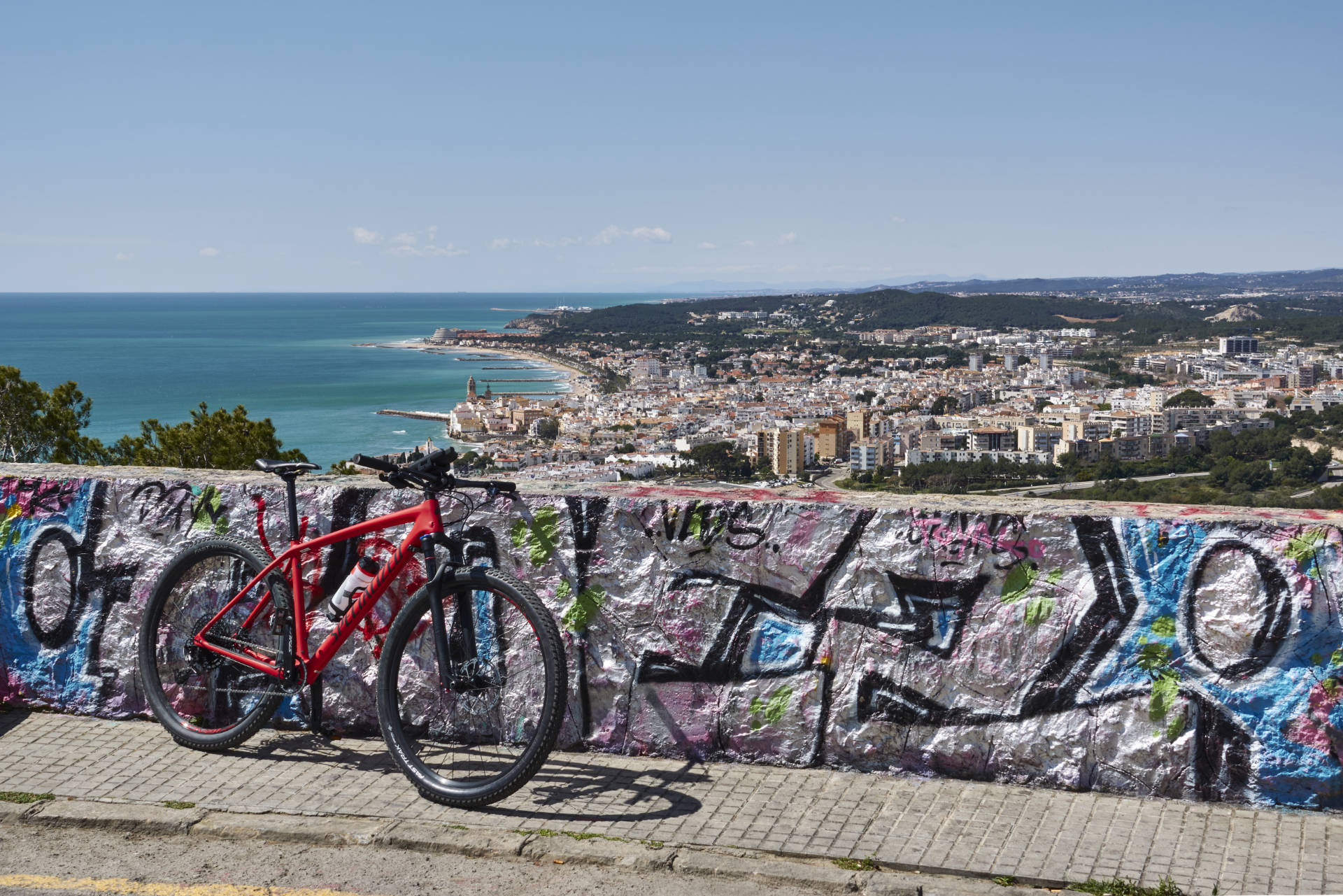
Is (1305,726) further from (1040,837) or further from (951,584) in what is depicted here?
(951,584)

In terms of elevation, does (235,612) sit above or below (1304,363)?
above

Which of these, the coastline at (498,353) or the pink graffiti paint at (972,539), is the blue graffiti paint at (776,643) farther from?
the coastline at (498,353)

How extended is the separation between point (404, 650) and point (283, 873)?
0.92m

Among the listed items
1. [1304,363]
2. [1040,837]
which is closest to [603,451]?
[1304,363]

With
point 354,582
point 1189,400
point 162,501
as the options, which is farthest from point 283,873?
point 1189,400

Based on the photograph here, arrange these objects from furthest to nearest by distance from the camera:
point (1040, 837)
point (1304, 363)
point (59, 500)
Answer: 1. point (1304, 363)
2. point (59, 500)
3. point (1040, 837)

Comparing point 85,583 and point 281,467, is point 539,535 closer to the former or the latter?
point 281,467

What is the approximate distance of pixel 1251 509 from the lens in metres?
3.70

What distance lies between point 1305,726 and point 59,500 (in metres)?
4.48

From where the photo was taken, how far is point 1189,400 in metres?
73.2

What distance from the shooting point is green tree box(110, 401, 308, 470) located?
1641cm

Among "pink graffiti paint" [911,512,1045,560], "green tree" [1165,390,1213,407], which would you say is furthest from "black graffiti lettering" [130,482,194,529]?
"green tree" [1165,390,1213,407]

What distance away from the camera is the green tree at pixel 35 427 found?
55.6 feet

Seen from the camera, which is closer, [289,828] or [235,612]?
[289,828]
